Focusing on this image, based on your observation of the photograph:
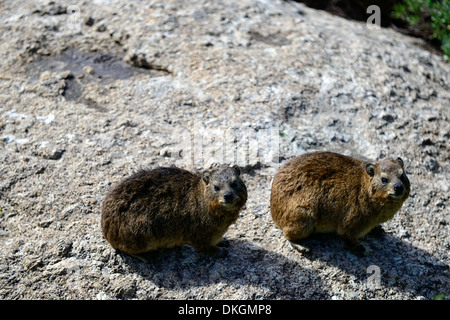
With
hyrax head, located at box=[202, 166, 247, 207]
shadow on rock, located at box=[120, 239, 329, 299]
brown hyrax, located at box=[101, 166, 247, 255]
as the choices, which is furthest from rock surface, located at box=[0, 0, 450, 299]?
hyrax head, located at box=[202, 166, 247, 207]

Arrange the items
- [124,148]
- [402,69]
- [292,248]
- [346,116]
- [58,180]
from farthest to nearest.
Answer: [402,69] < [346,116] < [124,148] < [58,180] < [292,248]

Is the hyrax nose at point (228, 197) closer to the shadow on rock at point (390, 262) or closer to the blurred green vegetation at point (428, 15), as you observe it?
the shadow on rock at point (390, 262)

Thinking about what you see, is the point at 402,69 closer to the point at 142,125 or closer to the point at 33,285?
the point at 142,125

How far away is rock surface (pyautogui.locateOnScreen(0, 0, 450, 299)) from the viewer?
575 cm

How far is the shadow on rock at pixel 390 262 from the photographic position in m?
5.93

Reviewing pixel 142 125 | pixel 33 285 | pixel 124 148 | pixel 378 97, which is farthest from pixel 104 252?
pixel 378 97

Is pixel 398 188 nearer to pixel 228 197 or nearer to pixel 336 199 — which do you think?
pixel 336 199

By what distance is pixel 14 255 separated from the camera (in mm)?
5766

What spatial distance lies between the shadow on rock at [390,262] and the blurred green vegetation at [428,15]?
5424 mm

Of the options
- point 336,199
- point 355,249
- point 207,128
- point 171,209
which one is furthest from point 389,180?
point 207,128

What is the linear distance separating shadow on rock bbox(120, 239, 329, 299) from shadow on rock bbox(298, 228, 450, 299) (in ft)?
1.15

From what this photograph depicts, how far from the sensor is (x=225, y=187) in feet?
18.8

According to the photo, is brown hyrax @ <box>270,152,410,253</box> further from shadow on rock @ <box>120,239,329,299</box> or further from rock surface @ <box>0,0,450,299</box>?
shadow on rock @ <box>120,239,329,299</box>

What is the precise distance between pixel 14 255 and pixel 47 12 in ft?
18.2
